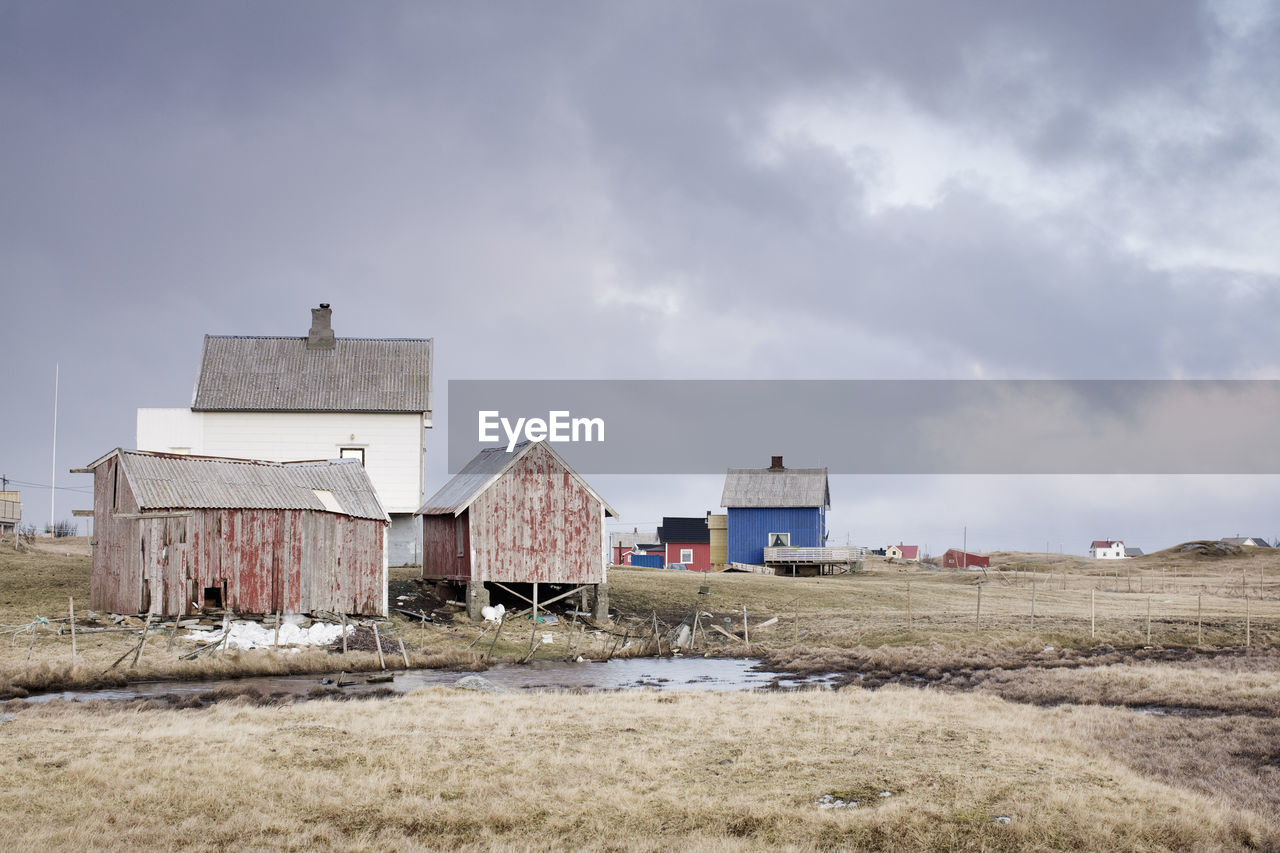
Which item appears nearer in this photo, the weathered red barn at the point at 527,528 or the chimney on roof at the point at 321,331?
the weathered red barn at the point at 527,528

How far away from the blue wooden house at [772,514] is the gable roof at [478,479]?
35.7 metres

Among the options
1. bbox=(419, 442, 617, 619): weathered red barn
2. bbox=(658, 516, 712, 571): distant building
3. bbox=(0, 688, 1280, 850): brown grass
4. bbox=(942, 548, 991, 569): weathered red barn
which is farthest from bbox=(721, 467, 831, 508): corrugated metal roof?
bbox=(0, 688, 1280, 850): brown grass

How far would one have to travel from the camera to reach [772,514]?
271 ft

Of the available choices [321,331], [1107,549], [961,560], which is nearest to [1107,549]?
[1107,549]

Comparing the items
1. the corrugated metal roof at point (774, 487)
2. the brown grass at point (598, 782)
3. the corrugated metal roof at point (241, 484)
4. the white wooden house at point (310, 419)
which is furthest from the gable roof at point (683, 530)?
the brown grass at point (598, 782)

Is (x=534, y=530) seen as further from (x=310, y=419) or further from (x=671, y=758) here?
(x=671, y=758)

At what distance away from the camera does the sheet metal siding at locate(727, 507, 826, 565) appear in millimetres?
82062

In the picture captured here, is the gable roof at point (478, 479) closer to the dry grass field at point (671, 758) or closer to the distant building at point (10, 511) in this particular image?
the dry grass field at point (671, 758)

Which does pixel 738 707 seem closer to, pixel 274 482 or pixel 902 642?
pixel 902 642

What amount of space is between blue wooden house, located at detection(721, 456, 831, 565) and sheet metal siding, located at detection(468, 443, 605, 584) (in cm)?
3775

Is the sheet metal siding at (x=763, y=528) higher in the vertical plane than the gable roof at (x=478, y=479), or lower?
lower

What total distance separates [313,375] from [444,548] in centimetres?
Result: 1228

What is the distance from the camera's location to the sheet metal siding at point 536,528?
44625 millimetres

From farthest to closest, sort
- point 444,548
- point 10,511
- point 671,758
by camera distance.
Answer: point 10,511
point 444,548
point 671,758
